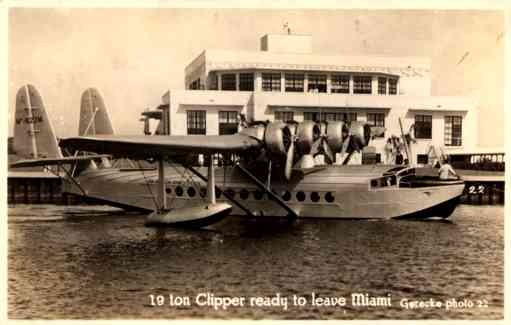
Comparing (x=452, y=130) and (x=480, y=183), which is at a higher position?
(x=452, y=130)

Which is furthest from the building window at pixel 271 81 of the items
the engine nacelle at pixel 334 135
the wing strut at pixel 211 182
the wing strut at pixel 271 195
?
the wing strut at pixel 211 182

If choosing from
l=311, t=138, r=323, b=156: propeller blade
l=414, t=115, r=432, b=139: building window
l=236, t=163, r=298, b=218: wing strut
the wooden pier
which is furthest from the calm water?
the wooden pier

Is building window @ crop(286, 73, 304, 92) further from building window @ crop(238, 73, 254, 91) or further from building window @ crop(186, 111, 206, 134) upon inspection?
building window @ crop(186, 111, 206, 134)

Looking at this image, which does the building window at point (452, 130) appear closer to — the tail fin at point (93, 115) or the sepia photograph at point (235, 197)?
the sepia photograph at point (235, 197)

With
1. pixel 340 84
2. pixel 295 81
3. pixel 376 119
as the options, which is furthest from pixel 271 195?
pixel 340 84

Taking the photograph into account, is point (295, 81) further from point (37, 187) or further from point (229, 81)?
point (37, 187)

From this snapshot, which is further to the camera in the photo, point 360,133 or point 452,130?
point 452,130

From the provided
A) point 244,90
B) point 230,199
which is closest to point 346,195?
point 230,199

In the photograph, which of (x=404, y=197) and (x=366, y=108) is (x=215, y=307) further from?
(x=366, y=108)
